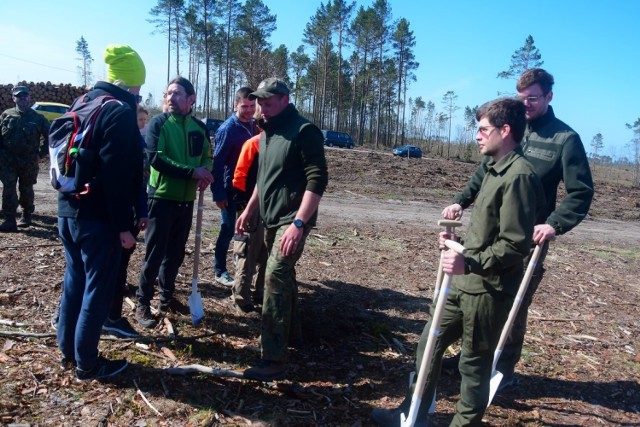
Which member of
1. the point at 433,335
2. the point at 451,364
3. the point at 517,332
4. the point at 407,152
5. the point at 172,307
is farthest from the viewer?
the point at 407,152

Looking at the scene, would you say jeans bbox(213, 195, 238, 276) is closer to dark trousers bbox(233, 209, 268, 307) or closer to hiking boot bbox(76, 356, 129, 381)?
dark trousers bbox(233, 209, 268, 307)

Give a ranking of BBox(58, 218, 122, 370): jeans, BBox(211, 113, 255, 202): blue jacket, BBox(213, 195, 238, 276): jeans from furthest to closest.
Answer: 1. BBox(213, 195, 238, 276): jeans
2. BBox(211, 113, 255, 202): blue jacket
3. BBox(58, 218, 122, 370): jeans

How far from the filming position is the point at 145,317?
4680mm

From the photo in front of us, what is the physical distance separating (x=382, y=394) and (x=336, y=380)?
1.30 feet

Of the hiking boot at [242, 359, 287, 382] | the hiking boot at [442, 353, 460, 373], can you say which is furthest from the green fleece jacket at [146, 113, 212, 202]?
the hiking boot at [442, 353, 460, 373]

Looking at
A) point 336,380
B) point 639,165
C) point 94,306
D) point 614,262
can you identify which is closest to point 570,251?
point 614,262

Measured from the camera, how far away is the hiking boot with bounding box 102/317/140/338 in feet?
14.4

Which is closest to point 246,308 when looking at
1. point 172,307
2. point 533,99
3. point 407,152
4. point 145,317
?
point 172,307

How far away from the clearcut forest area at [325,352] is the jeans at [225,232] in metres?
0.27

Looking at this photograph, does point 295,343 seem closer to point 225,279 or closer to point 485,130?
point 225,279

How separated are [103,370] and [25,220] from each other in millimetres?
5650

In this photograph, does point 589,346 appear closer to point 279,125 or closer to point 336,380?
point 336,380

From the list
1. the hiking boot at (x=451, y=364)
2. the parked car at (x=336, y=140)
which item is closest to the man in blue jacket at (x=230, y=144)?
the hiking boot at (x=451, y=364)

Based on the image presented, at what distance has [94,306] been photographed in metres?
3.52
